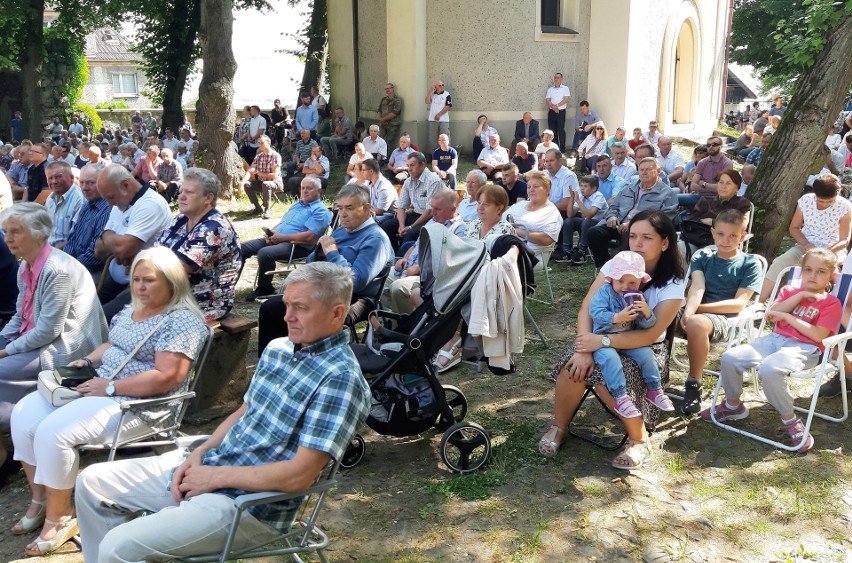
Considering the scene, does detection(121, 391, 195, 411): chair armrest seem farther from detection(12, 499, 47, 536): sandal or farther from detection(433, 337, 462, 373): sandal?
detection(433, 337, 462, 373): sandal

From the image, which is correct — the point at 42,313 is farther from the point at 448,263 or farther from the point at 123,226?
the point at 448,263

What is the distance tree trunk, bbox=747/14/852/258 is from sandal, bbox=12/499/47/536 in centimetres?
645

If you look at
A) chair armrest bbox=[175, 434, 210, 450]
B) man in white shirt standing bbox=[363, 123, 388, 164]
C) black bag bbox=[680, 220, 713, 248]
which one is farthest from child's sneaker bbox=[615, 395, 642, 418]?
man in white shirt standing bbox=[363, 123, 388, 164]

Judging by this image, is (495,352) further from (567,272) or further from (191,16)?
(191,16)

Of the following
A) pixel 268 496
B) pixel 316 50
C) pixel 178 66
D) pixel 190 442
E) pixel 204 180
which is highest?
pixel 316 50

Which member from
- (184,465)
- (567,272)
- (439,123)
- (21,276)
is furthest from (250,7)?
(184,465)

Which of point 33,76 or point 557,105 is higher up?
point 33,76

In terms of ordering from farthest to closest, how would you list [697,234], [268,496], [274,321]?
[697,234] → [274,321] → [268,496]

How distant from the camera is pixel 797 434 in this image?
4352mm

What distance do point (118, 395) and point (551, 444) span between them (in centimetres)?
228

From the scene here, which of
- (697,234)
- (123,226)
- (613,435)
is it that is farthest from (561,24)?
(613,435)

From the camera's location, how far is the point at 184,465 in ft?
9.61

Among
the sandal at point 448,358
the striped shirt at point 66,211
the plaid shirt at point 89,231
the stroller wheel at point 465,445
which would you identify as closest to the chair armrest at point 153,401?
the stroller wheel at point 465,445

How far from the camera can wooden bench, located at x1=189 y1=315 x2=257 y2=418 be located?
194 inches
